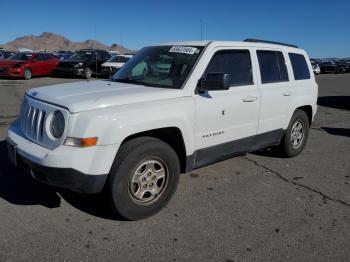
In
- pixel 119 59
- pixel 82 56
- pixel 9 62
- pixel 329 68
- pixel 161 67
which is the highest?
pixel 82 56

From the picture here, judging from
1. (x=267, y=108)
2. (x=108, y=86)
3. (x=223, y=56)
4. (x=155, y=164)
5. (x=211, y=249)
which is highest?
(x=223, y=56)

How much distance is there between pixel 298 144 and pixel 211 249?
3.50 m

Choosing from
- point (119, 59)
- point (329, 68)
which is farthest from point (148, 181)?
point (329, 68)

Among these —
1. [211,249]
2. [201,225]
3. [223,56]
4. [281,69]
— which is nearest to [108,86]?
[223,56]

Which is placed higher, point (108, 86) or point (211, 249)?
point (108, 86)

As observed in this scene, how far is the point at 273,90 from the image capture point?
208 inches

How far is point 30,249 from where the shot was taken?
10.7 ft

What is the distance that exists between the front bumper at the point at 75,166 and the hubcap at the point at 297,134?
3.55 m

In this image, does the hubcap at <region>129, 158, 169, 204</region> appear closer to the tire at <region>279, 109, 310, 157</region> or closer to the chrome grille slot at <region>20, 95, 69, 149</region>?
the chrome grille slot at <region>20, 95, 69, 149</region>

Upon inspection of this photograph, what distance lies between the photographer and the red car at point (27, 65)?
795 inches

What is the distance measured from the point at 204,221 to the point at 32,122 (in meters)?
2.04

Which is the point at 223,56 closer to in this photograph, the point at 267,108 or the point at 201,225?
the point at 267,108

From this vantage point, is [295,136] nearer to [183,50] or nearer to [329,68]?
[183,50]

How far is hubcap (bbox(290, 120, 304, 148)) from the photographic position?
607 cm
